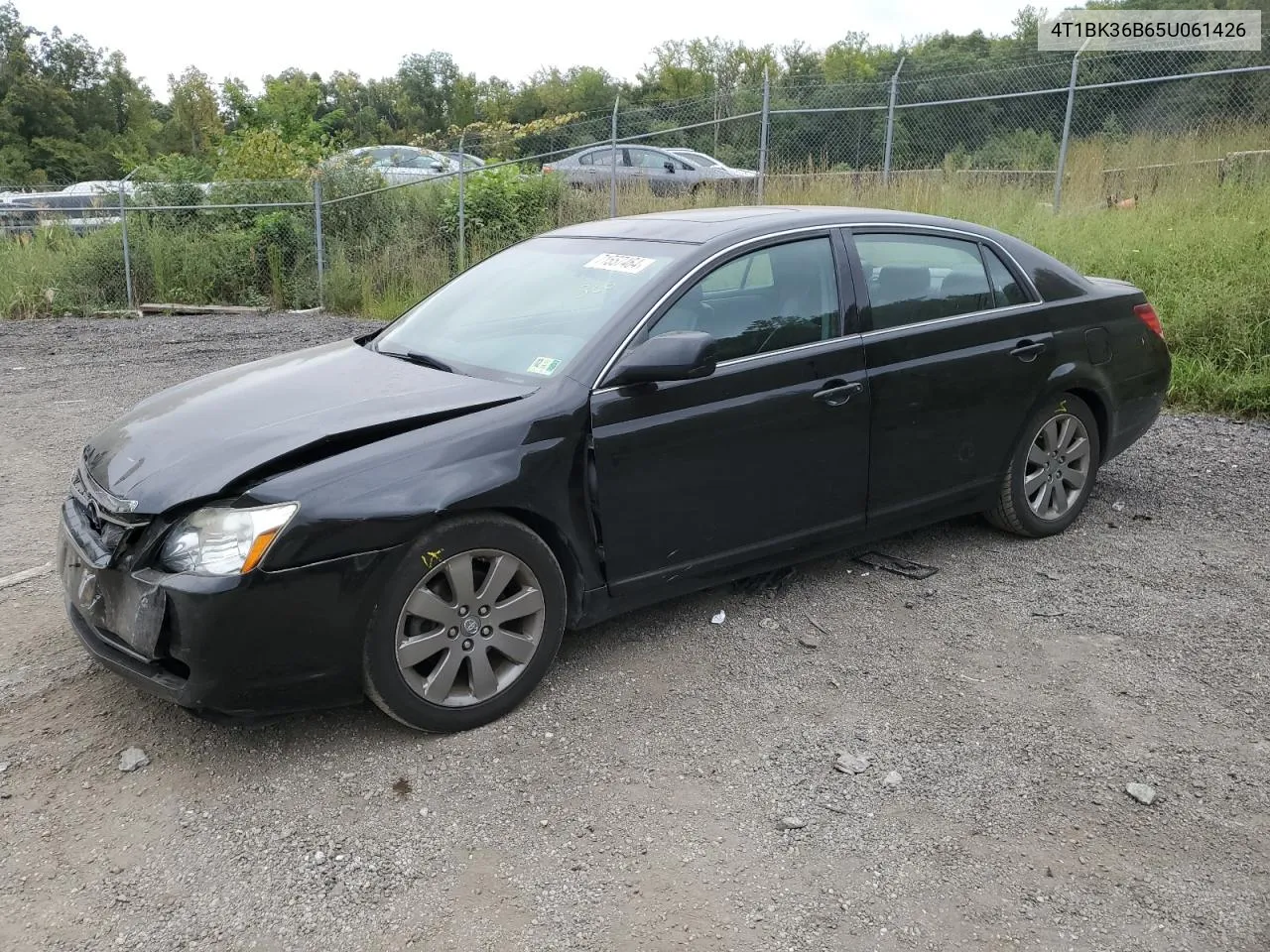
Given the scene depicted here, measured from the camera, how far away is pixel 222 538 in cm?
316

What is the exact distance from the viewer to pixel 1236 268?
872 cm

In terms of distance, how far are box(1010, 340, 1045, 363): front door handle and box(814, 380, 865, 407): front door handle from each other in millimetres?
993

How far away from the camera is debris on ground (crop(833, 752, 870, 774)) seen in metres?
3.33

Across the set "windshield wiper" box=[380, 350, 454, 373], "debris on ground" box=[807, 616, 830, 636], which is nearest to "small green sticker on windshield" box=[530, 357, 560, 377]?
"windshield wiper" box=[380, 350, 454, 373]

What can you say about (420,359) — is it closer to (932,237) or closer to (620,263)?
(620,263)

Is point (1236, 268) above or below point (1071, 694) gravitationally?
above

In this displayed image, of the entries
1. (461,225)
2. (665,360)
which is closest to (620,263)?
(665,360)

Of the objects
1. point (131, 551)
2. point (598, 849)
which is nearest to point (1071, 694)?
point (598, 849)

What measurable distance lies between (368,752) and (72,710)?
109cm

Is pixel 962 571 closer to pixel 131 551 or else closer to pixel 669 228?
pixel 669 228

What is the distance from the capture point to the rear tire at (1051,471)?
16.6ft

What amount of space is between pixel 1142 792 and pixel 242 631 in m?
2.67

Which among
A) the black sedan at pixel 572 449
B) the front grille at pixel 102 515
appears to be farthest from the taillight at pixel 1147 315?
the front grille at pixel 102 515

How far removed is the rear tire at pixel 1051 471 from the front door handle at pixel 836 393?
113cm
